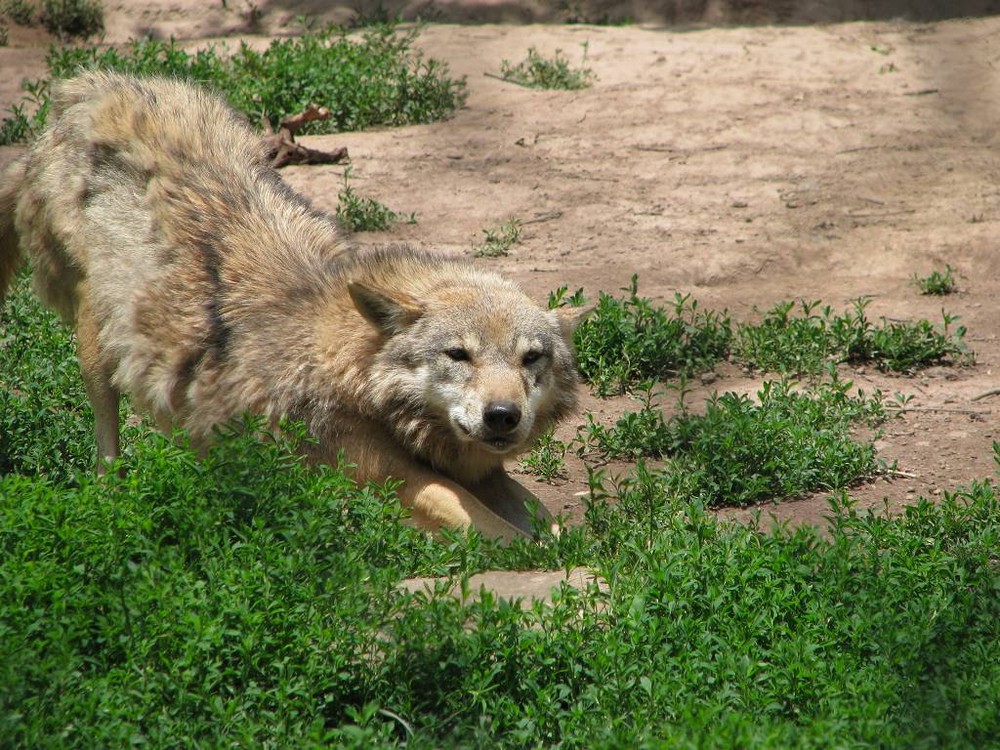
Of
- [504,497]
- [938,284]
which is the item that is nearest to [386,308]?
[504,497]

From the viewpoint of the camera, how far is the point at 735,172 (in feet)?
31.2

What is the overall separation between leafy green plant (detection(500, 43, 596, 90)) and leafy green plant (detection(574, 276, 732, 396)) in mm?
4230

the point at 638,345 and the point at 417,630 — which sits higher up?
the point at 417,630

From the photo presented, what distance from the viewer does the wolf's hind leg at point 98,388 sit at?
230 inches

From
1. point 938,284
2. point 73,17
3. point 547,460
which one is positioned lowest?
point 547,460

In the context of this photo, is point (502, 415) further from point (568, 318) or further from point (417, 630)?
point (417, 630)

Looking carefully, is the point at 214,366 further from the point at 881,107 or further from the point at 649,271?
the point at 881,107

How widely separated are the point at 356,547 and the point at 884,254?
541 centimetres

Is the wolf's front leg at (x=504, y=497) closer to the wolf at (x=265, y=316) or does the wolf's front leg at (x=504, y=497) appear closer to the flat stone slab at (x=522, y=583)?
the wolf at (x=265, y=316)

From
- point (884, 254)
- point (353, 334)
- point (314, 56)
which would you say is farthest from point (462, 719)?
point (314, 56)

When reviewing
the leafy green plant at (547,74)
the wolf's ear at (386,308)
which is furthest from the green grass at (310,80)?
the wolf's ear at (386,308)

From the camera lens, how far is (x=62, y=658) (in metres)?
3.44

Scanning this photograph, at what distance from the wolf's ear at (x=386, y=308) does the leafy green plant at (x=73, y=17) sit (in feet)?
25.9

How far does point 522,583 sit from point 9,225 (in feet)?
12.4
